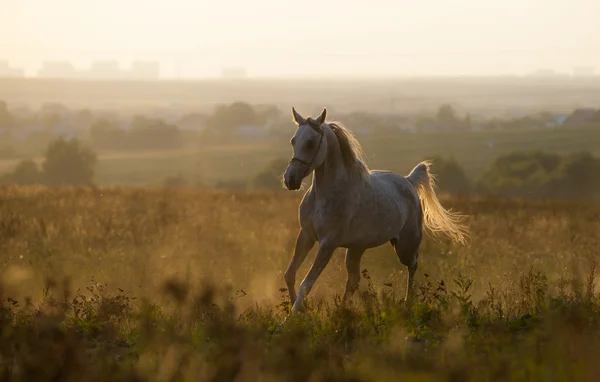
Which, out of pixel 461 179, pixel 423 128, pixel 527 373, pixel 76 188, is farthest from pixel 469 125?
pixel 527 373

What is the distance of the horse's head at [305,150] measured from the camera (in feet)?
29.9

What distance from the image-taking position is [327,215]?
9.68m

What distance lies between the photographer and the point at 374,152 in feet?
320

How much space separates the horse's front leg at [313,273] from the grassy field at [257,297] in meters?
0.17

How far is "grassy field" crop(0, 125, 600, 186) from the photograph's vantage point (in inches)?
3878

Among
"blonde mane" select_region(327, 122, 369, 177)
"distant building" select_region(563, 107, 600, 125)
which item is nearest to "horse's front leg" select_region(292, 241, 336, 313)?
"blonde mane" select_region(327, 122, 369, 177)

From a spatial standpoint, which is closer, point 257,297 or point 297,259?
point 297,259

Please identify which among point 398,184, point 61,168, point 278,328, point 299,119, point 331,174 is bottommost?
point 61,168

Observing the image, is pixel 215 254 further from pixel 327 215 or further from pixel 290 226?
pixel 327 215

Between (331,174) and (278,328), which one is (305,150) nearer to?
(331,174)

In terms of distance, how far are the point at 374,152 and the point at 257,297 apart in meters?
86.6

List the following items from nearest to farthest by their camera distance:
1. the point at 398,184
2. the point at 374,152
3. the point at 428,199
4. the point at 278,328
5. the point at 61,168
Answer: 1. the point at 278,328
2. the point at 398,184
3. the point at 428,199
4. the point at 61,168
5. the point at 374,152

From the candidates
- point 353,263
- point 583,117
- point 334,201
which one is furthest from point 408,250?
point 583,117

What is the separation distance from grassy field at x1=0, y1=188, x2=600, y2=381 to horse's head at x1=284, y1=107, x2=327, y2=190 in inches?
51.5
